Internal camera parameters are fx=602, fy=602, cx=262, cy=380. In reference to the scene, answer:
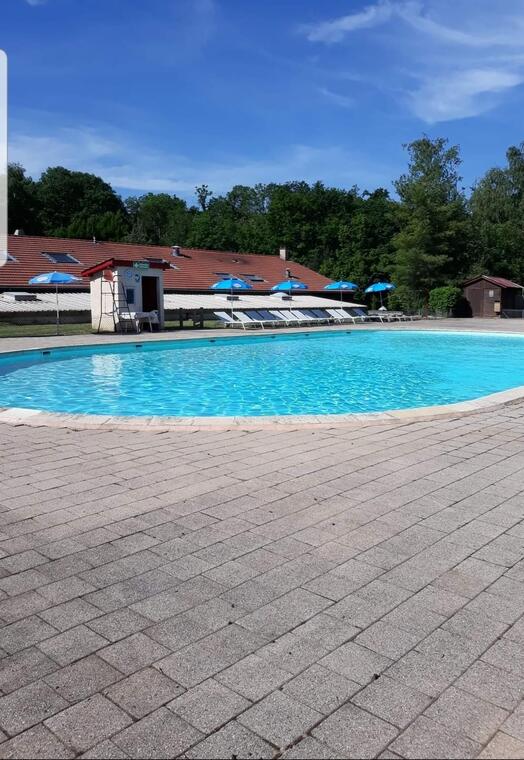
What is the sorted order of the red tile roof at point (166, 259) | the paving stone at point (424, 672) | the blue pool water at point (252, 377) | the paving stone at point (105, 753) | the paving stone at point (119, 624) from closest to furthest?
the paving stone at point (105, 753) → the paving stone at point (424, 672) → the paving stone at point (119, 624) → the blue pool water at point (252, 377) → the red tile roof at point (166, 259)

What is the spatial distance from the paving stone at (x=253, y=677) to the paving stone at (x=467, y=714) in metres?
0.54

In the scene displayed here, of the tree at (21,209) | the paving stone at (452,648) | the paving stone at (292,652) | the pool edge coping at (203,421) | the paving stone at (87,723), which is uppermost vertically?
the tree at (21,209)

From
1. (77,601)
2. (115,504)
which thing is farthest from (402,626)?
(115,504)

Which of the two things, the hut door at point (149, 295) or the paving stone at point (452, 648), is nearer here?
the paving stone at point (452, 648)

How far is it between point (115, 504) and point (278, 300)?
96.2ft

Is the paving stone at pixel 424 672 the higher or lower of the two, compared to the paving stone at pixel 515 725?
higher

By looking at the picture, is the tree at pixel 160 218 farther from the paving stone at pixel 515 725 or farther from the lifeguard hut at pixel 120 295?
the paving stone at pixel 515 725

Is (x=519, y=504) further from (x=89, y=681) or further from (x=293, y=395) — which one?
(x=293, y=395)

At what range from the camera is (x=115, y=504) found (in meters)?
4.07

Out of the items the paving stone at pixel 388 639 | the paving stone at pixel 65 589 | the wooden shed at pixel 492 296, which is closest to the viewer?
the paving stone at pixel 388 639

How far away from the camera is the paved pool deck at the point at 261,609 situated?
197 cm

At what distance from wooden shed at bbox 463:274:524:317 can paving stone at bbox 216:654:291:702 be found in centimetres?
3652

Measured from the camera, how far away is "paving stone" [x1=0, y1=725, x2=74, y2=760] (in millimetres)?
1843

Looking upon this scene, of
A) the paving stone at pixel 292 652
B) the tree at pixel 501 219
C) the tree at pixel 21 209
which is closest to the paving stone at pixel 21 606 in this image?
the paving stone at pixel 292 652
